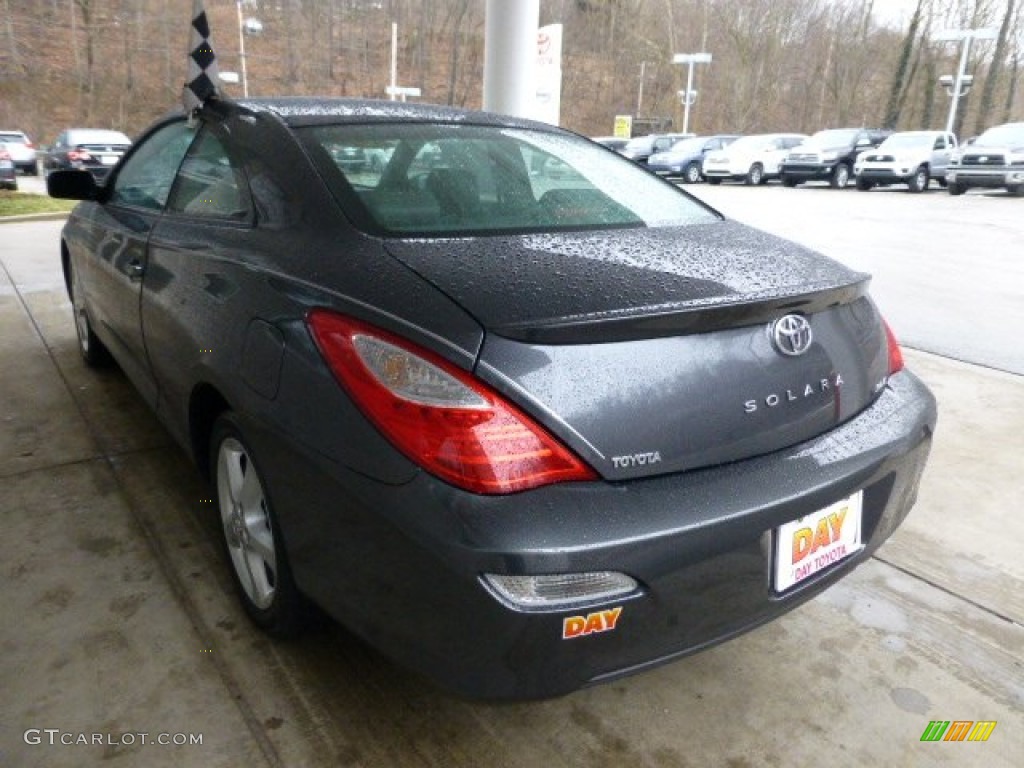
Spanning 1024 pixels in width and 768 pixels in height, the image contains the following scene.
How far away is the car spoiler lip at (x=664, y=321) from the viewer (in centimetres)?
148

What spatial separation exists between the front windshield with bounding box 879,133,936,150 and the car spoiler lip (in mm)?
21914

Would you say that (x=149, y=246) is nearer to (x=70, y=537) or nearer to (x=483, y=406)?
(x=70, y=537)

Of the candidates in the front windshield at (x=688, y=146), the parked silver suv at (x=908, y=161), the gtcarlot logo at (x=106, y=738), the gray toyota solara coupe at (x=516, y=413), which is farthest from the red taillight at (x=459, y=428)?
the front windshield at (x=688, y=146)

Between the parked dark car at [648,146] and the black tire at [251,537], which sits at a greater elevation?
the parked dark car at [648,146]

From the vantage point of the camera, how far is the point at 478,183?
2.37m

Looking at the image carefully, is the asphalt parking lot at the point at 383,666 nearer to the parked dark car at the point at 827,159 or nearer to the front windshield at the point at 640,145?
the parked dark car at the point at 827,159

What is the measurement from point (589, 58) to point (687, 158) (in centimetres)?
3880

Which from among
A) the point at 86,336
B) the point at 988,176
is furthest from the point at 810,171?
the point at 86,336

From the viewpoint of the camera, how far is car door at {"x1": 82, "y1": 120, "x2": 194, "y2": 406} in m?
2.86

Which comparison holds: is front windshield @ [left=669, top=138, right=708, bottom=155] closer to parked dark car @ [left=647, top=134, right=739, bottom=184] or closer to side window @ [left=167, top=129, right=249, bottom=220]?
parked dark car @ [left=647, top=134, right=739, bottom=184]

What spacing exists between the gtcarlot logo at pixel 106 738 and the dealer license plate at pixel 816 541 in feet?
4.49

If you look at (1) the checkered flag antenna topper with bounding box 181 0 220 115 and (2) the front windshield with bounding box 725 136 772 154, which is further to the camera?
(2) the front windshield with bounding box 725 136 772 154

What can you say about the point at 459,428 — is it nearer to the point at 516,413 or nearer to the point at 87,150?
the point at 516,413

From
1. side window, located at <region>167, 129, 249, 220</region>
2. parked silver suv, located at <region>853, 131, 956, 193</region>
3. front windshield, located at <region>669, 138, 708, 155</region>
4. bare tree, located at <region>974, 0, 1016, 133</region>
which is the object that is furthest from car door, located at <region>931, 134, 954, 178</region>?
side window, located at <region>167, 129, 249, 220</region>
